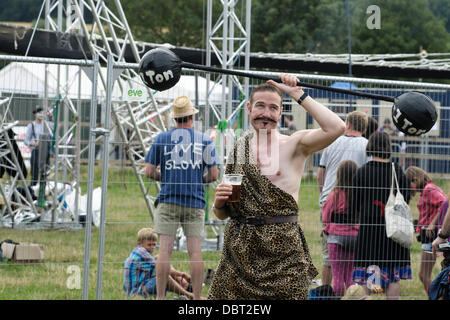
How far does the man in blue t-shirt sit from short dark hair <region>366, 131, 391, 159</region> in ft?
4.98

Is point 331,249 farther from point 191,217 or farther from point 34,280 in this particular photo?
point 34,280

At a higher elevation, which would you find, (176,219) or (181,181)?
(181,181)

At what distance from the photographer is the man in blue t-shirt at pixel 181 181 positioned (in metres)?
6.89

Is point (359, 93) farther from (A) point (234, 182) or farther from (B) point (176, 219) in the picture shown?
(B) point (176, 219)

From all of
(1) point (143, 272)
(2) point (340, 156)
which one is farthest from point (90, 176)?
(2) point (340, 156)

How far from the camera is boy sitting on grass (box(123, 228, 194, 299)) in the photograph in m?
7.19

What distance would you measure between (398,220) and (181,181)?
6.75 ft

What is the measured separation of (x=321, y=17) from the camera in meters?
32.3

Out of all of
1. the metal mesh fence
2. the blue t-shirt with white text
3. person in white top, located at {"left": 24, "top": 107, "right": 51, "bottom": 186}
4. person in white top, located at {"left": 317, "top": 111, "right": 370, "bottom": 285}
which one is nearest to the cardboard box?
the metal mesh fence

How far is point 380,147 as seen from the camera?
696 cm

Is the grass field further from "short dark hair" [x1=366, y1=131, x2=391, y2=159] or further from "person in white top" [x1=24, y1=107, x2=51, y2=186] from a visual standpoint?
"person in white top" [x1=24, y1=107, x2=51, y2=186]

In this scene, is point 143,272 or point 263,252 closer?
point 263,252

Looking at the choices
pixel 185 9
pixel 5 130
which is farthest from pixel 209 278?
pixel 185 9
